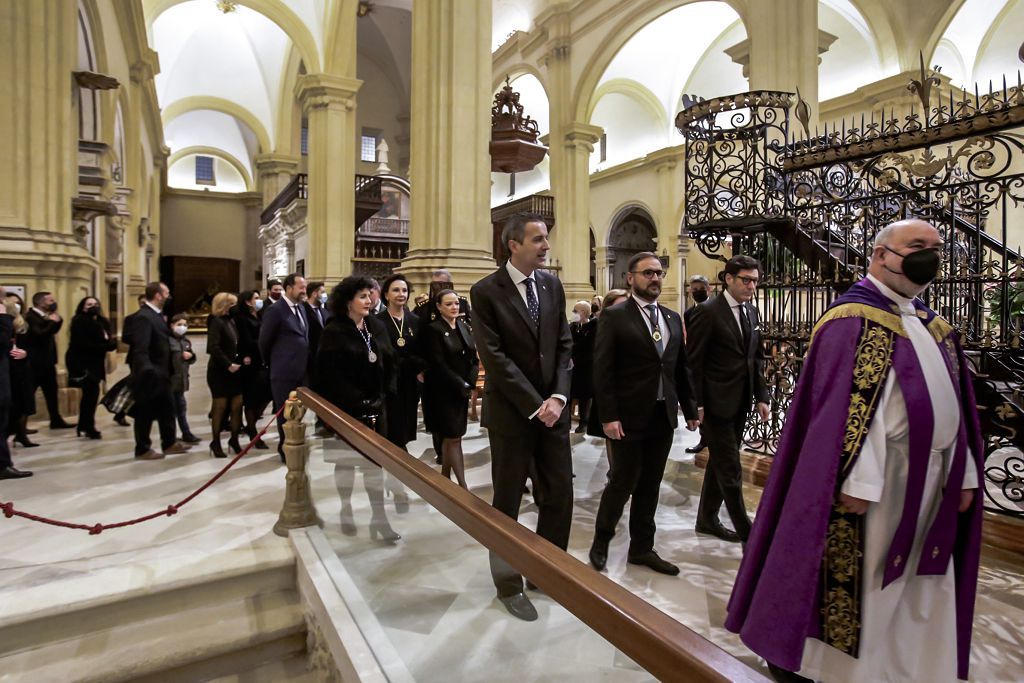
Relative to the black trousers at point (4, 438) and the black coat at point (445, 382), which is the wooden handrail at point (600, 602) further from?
the black trousers at point (4, 438)

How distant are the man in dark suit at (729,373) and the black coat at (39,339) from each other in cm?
586

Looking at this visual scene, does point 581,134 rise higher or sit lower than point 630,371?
higher

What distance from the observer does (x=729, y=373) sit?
3.59 meters

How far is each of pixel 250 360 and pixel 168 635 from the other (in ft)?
10.1

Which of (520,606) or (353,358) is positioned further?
(353,358)

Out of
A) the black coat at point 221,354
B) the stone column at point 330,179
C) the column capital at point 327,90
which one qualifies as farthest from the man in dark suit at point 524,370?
the column capital at point 327,90

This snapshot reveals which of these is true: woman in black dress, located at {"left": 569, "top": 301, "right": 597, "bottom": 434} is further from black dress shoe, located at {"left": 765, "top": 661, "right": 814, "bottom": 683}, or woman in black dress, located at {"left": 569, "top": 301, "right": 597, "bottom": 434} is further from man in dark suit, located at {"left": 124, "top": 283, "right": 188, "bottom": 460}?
black dress shoe, located at {"left": 765, "top": 661, "right": 814, "bottom": 683}

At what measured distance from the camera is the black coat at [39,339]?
5.93m

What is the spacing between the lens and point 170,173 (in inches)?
1217

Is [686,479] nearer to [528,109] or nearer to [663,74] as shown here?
[663,74]

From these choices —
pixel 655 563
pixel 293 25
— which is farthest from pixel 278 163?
pixel 655 563

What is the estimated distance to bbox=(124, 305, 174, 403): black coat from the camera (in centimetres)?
531

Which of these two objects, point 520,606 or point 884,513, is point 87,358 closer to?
point 520,606

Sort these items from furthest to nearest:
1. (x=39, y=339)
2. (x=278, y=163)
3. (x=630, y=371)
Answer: (x=278, y=163) → (x=39, y=339) → (x=630, y=371)
